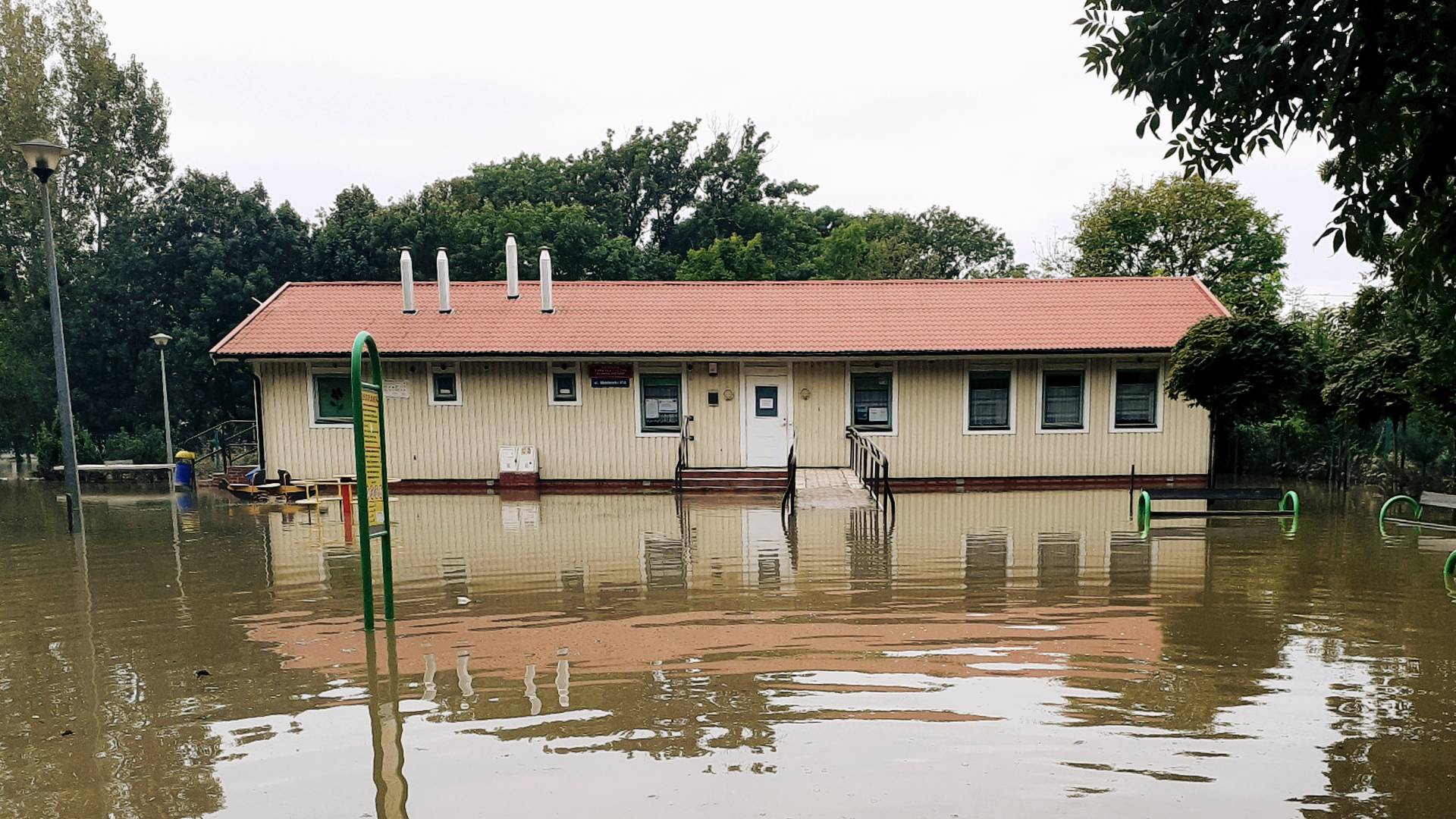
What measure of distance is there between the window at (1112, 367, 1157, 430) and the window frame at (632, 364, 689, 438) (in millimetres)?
8011

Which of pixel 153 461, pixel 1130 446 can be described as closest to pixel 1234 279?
pixel 1130 446

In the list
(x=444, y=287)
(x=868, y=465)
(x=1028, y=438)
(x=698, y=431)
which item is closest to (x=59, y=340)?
(x=444, y=287)

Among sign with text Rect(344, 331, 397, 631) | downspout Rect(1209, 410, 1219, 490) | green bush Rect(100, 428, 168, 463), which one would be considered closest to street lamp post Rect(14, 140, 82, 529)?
sign with text Rect(344, 331, 397, 631)

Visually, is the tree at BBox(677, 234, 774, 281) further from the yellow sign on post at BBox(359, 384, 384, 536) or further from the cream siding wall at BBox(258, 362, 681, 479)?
the yellow sign on post at BBox(359, 384, 384, 536)

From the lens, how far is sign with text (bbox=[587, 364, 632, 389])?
57.6ft

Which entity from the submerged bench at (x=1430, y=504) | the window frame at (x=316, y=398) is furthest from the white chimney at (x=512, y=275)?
the submerged bench at (x=1430, y=504)

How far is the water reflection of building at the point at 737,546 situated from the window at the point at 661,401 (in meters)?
2.26

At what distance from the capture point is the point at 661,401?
1767 cm

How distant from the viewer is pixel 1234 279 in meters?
24.8

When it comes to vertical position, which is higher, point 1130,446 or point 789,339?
point 789,339

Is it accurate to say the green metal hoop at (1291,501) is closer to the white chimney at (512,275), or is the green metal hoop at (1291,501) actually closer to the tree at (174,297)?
the white chimney at (512,275)

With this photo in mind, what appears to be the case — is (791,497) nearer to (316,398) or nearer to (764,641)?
(764,641)

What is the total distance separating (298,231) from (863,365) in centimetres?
1935

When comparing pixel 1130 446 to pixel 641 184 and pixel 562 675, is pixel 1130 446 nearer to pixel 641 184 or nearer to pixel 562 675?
pixel 562 675
